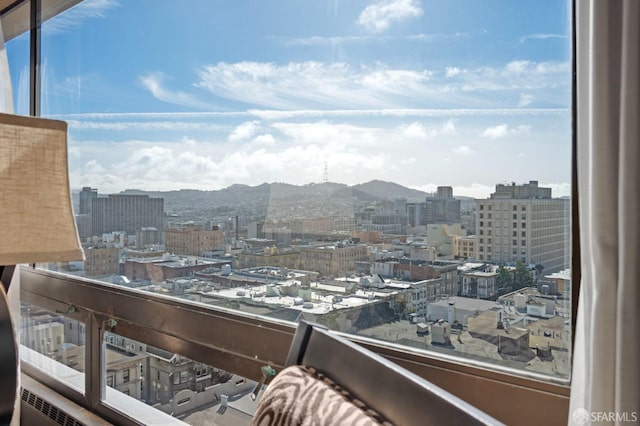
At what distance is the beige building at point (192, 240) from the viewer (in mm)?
1727

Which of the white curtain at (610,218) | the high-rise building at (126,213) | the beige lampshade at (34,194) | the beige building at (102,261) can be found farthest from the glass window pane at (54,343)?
the white curtain at (610,218)

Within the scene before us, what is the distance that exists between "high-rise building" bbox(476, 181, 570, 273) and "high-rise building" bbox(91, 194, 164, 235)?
123 centimetres

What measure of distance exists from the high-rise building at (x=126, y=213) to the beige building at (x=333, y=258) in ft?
2.31

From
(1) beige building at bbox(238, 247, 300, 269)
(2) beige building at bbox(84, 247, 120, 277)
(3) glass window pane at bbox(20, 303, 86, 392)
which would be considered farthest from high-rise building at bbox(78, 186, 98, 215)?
(1) beige building at bbox(238, 247, 300, 269)

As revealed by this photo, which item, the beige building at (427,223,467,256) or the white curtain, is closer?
the white curtain

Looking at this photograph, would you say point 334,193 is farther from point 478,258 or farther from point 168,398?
point 168,398

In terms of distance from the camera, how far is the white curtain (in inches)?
27.4

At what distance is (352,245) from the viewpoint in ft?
4.51

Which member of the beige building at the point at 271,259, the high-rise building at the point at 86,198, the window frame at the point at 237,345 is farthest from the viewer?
the high-rise building at the point at 86,198

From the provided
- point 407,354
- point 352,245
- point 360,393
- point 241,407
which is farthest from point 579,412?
point 241,407

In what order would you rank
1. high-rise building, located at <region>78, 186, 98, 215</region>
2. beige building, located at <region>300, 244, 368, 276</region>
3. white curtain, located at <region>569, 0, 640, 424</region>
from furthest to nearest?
high-rise building, located at <region>78, 186, 98, 215</region>, beige building, located at <region>300, 244, 368, 276</region>, white curtain, located at <region>569, 0, 640, 424</region>

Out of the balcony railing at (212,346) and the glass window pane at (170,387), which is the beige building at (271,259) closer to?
the balcony railing at (212,346)

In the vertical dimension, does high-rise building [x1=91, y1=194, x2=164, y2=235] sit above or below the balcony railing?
above

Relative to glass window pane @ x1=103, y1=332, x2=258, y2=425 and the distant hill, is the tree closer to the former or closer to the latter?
the distant hill
